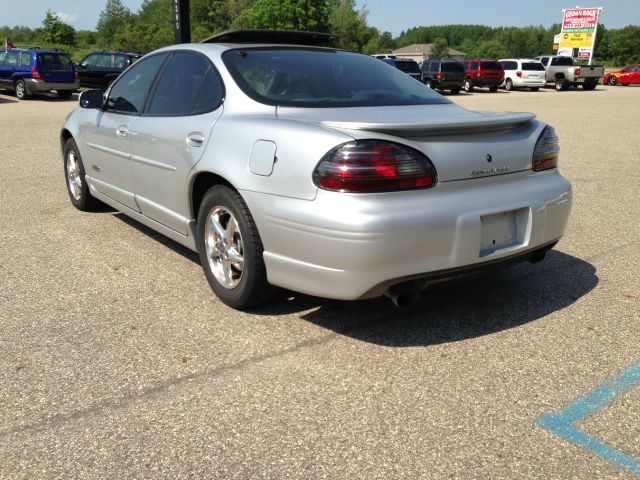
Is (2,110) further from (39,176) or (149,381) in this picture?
(149,381)

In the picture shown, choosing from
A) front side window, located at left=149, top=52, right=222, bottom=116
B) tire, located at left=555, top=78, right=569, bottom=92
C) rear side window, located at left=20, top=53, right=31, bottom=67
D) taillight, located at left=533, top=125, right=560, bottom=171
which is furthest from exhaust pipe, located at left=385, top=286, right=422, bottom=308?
tire, located at left=555, top=78, right=569, bottom=92

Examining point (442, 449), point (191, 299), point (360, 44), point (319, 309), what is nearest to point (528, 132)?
point (319, 309)

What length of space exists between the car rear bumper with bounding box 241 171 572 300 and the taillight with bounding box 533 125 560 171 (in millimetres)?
250

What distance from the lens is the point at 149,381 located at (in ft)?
9.49

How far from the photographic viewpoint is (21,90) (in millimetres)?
20625

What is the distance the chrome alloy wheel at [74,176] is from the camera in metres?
5.93

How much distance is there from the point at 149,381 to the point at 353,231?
1.19 metres

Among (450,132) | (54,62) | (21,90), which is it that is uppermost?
(54,62)

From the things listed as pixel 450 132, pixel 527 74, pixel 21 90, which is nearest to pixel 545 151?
pixel 450 132

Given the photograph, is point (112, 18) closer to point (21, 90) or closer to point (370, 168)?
point (21, 90)

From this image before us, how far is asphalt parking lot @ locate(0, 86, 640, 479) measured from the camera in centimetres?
234

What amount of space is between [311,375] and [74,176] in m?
4.10

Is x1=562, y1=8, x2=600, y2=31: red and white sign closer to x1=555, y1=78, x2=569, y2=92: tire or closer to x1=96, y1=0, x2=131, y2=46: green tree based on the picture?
x1=555, y1=78, x2=569, y2=92: tire

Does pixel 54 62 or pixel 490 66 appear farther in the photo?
pixel 490 66
